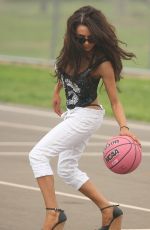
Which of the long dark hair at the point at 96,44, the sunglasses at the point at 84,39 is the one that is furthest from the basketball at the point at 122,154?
the sunglasses at the point at 84,39

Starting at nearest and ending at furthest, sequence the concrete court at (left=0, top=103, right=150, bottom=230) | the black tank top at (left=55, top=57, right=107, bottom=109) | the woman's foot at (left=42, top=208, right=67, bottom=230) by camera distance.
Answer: the woman's foot at (left=42, top=208, right=67, bottom=230) → the black tank top at (left=55, top=57, right=107, bottom=109) → the concrete court at (left=0, top=103, right=150, bottom=230)

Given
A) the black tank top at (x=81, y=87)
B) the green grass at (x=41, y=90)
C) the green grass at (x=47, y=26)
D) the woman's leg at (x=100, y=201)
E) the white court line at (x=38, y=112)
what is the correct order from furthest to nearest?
the green grass at (x=47, y=26), the green grass at (x=41, y=90), the white court line at (x=38, y=112), the woman's leg at (x=100, y=201), the black tank top at (x=81, y=87)

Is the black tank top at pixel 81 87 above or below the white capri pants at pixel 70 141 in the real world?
above

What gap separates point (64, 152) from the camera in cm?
846

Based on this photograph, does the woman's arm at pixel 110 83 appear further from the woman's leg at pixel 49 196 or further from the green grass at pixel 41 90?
the green grass at pixel 41 90

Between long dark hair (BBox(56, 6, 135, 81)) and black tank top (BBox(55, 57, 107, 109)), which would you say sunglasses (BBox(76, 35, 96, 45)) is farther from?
black tank top (BBox(55, 57, 107, 109))

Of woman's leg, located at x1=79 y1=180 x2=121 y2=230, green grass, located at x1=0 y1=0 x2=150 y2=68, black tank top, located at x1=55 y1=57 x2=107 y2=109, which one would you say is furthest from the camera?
green grass, located at x1=0 y1=0 x2=150 y2=68

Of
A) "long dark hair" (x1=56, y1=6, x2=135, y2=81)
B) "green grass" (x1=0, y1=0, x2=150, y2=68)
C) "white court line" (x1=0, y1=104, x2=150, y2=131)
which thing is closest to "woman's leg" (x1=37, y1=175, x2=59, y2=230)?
"long dark hair" (x1=56, y1=6, x2=135, y2=81)

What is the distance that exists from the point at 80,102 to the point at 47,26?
69.8 feet

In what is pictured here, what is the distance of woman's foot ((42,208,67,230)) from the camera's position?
8.21 metres

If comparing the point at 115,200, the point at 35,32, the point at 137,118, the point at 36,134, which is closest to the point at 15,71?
the point at 35,32

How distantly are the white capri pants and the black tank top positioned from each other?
0.06m

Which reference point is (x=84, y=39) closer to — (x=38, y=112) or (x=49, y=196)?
(x=49, y=196)

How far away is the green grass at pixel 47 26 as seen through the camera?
28.1 meters
